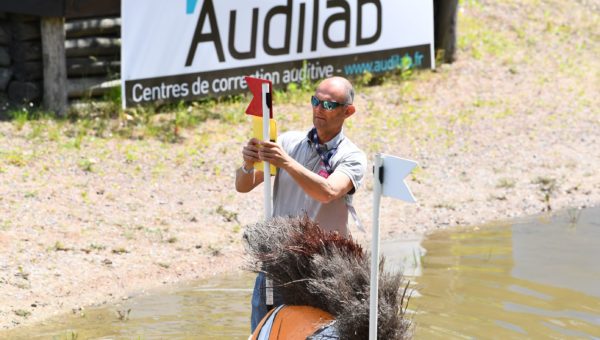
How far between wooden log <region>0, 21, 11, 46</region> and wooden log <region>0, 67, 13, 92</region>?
11.7 inches

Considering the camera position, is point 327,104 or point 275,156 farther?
point 327,104

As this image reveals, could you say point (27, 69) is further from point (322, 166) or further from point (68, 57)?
point (322, 166)

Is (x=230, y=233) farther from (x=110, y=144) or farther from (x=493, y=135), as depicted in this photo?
(x=493, y=135)

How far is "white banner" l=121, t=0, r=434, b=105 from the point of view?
11.8 m

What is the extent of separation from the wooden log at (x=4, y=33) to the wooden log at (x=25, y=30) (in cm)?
7

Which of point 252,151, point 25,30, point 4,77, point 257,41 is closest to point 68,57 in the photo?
point 25,30

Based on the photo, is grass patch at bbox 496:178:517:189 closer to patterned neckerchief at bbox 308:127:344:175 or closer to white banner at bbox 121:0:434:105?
white banner at bbox 121:0:434:105

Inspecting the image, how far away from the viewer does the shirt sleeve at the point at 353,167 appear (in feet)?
18.7

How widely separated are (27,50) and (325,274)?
7284mm

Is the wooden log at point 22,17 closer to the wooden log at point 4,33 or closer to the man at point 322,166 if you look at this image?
the wooden log at point 4,33

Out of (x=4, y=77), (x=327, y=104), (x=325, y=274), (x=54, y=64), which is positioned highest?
(x=54, y=64)

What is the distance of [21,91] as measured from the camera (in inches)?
456

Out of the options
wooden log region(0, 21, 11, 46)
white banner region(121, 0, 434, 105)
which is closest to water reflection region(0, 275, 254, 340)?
white banner region(121, 0, 434, 105)

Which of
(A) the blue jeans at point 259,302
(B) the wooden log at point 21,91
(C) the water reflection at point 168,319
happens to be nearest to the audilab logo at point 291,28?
(B) the wooden log at point 21,91
